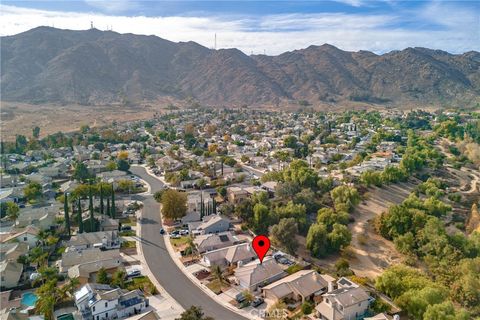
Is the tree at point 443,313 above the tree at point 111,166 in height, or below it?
below

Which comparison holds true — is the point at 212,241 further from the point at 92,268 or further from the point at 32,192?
the point at 32,192

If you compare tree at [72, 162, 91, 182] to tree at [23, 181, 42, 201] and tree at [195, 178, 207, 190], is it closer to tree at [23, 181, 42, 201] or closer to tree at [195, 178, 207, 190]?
tree at [23, 181, 42, 201]

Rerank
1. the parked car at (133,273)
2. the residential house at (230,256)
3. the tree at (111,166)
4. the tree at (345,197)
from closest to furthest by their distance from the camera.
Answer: the parked car at (133,273) < the residential house at (230,256) < the tree at (345,197) < the tree at (111,166)

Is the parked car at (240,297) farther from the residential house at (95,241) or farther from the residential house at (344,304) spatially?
the residential house at (95,241)

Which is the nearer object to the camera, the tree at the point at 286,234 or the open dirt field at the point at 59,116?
the tree at the point at 286,234

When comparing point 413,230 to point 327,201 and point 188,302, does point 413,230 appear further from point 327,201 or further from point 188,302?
point 188,302

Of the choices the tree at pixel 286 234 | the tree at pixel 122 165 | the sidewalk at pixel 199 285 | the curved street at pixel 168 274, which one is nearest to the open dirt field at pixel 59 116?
the tree at pixel 122 165

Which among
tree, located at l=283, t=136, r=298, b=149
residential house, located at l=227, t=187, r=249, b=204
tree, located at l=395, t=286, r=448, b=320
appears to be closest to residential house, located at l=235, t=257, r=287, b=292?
tree, located at l=395, t=286, r=448, b=320

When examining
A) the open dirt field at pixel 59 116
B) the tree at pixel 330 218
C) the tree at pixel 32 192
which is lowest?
the tree at pixel 330 218
